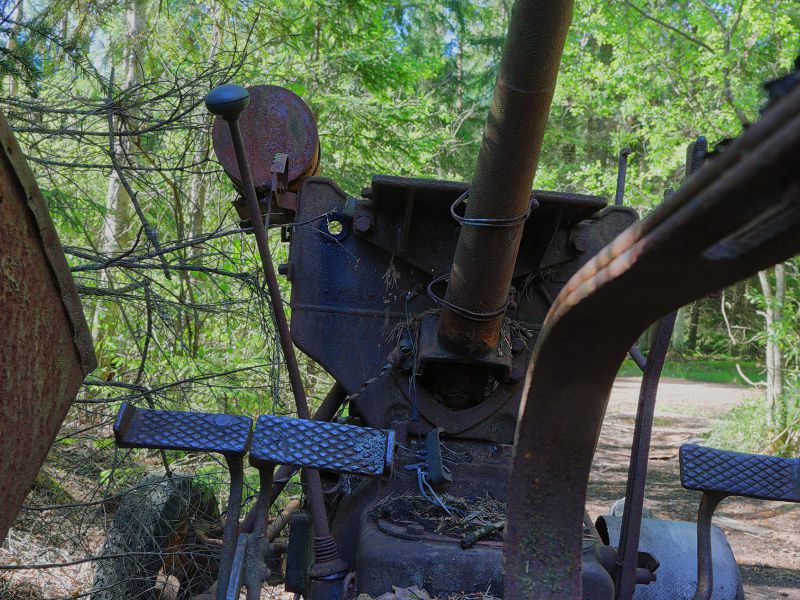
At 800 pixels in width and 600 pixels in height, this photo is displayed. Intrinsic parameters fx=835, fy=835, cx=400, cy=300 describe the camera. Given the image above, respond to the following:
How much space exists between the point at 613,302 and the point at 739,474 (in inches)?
54.5

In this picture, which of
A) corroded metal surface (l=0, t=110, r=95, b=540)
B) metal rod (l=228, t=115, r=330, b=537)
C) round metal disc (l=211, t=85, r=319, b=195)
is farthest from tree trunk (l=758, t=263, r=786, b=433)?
corroded metal surface (l=0, t=110, r=95, b=540)

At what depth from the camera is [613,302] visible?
115cm

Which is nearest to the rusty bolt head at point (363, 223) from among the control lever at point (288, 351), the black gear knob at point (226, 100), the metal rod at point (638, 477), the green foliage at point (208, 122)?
the green foliage at point (208, 122)

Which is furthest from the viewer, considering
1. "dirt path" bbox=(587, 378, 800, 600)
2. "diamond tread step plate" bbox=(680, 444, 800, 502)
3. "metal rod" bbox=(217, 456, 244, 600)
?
"dirt path" bbox=(587, 378, 800, 600)

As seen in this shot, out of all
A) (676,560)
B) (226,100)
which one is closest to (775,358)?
(676,560)

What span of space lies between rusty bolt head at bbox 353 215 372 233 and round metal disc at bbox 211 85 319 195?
379 mm

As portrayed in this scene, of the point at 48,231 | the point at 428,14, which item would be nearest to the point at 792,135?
the point at 48,231

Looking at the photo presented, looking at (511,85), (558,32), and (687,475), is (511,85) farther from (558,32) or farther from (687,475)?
(687,475)

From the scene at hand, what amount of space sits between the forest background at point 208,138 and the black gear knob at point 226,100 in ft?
4.47

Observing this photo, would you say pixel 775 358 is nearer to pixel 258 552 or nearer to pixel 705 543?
pixel 705 543

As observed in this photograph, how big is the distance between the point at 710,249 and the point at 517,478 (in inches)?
24.6

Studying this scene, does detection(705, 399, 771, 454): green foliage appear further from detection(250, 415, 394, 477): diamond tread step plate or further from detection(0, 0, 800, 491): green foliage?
detection(250, 415, 394, 477): diamond tread step plate

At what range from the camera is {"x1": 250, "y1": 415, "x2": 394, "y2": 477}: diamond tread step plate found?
1.99 m

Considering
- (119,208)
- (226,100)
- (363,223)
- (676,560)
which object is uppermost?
(119,208)
